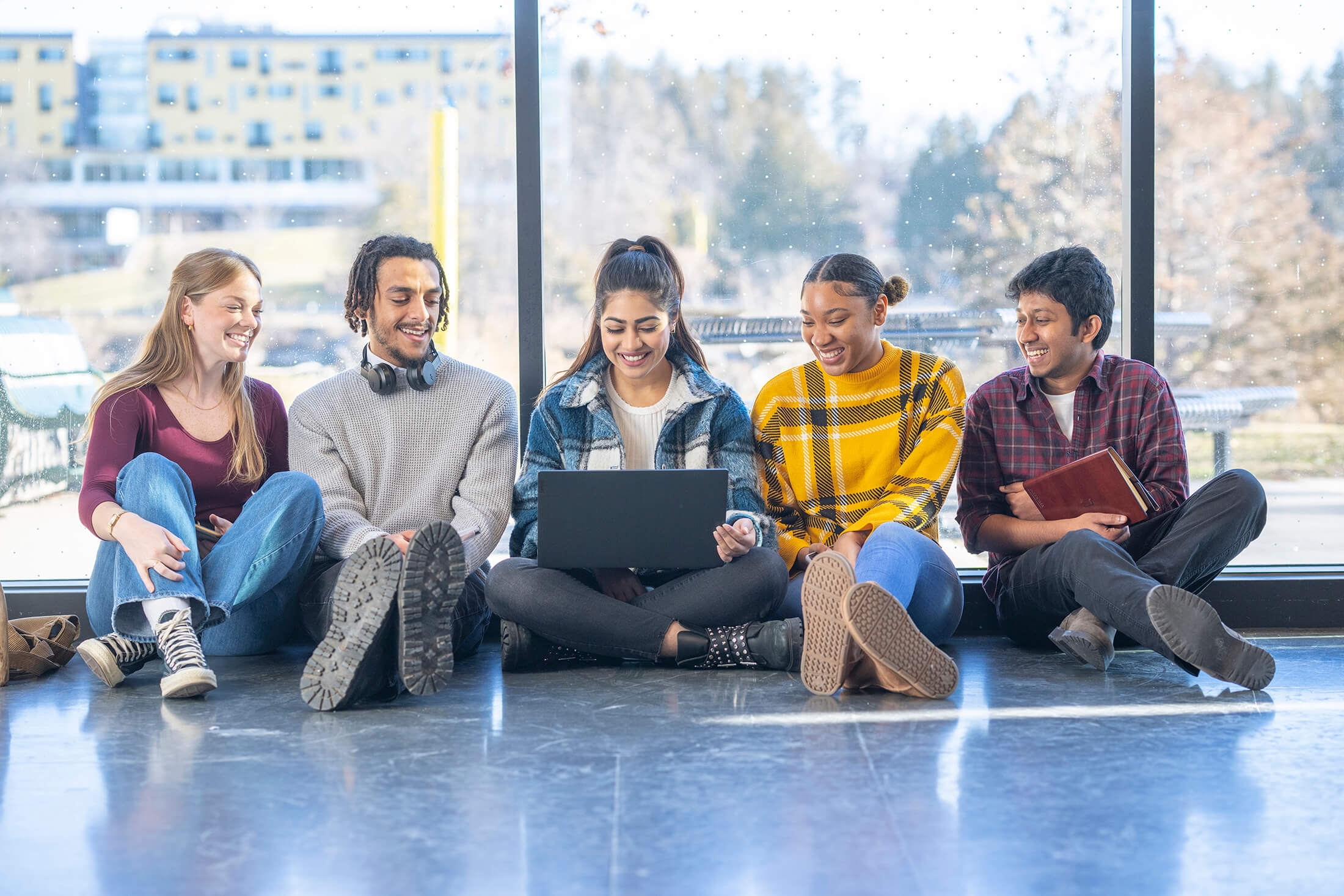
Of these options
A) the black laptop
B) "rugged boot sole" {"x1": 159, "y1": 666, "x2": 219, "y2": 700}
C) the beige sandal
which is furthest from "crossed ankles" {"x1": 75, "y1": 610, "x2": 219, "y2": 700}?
the black laptop

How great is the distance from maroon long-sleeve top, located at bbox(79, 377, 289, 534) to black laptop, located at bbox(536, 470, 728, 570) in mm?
817

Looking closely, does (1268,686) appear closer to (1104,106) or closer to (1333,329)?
(1333,329)

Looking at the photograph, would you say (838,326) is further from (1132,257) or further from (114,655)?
(114,655)

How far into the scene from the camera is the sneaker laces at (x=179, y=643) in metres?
2.30

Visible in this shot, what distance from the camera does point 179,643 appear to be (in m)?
2.32

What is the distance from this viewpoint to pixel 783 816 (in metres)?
1.59

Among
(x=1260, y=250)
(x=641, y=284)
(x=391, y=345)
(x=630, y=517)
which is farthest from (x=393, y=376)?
(x=1260, y=250)

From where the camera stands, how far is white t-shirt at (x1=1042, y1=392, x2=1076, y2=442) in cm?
277

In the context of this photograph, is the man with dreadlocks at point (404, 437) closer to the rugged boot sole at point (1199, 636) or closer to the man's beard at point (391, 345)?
the man's beard at point (391, 345)

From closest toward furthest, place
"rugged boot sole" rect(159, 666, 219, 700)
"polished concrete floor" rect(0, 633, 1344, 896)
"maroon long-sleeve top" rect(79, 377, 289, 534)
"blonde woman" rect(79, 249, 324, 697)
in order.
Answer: "polished concrete floor" rect(0, 633, 1344, 896) < "rugged boot sole" rect(159, 666, 219, 700) < "blonde woman" rect(79, 249, 324, 697) < "maroon long-sleeve top" rect(79, 377, 289, 534)

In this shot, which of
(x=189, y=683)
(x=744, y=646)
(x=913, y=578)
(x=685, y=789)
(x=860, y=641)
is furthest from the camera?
(x=744, y=646)

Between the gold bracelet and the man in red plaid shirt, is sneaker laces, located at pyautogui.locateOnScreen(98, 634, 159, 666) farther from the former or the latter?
the man in red plaid shirt

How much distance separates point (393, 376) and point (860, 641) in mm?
1299

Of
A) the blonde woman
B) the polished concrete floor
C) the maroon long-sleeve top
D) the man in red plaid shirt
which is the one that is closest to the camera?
the polished concrete floor
